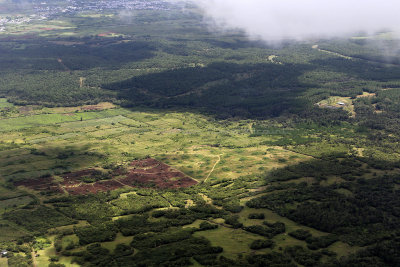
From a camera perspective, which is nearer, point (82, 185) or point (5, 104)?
point (82, 185)

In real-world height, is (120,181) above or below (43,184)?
above

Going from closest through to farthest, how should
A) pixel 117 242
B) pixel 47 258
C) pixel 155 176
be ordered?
pixel 47 258, pixel 117 242, pixel 155 176

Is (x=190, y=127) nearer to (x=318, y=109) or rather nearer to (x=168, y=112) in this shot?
(x=168, y=112)

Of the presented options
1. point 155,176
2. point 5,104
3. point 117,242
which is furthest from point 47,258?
point 5,104

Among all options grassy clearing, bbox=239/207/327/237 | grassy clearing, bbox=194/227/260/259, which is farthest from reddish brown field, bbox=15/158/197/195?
grassy clearing, bbox=194/227/260/259

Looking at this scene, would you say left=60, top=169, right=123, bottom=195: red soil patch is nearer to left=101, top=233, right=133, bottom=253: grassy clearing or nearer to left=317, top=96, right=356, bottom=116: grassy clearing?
left=101, top=233, right=133, bottom=253: grassy clearing

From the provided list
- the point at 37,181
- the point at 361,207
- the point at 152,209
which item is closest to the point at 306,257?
the point at 361,207

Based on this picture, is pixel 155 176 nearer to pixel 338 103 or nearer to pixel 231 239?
pixel 231 239
